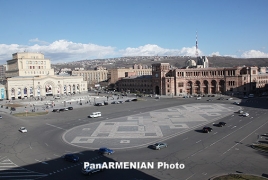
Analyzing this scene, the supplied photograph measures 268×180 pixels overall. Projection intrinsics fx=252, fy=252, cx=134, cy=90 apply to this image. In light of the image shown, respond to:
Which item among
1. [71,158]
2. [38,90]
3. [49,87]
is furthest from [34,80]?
[71,158]

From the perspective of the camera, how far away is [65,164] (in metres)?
28.7

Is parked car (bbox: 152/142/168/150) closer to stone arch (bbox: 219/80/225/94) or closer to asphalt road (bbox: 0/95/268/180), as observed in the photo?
asphalt road (bbox: 0/95/268/180)

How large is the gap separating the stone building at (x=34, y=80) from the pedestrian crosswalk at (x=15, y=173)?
84215mm

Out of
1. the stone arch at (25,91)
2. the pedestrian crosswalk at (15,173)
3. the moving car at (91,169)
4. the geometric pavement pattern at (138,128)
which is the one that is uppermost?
the stone arch at (25,91)

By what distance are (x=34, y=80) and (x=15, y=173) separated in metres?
90.4

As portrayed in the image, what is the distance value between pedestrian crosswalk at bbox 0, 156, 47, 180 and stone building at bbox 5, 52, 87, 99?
84.2m

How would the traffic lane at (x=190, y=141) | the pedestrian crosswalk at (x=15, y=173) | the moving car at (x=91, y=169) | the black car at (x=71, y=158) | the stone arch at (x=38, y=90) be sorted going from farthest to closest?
the stone arch at (x=38, y=90), the traffic lane at (x=190, y=141), the black car at (x=71, y=158), the moving car at (x=91, y=169), the pedestrian crosswalk at (x=15, y=173)

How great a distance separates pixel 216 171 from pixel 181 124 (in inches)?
902

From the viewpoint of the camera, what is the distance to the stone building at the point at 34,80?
106125mm

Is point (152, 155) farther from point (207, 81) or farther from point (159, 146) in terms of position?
point (207, 81)

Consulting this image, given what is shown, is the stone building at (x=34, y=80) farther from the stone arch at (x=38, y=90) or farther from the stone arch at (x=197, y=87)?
the stone arch at (x=197, y=87)


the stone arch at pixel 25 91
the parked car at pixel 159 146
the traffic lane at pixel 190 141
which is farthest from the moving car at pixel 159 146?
the stone arch at pixel 25 91

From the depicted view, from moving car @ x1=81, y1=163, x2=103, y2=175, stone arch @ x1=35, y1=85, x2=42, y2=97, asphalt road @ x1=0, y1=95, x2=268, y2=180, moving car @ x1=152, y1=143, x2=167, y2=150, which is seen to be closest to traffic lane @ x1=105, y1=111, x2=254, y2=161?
asphalt road @ x1=0, y1=95, x2=268, y2=180

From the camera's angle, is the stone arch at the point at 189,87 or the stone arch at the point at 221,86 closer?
the stone arch at the point at 221,86
